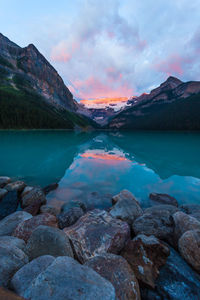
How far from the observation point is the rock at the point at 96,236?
4160mm

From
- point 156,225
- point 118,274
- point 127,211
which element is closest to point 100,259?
point 118,274

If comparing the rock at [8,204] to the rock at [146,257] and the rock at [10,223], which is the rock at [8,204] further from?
the rock at [146,257]

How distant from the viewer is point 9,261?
10.0 ft

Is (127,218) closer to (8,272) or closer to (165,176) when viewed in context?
(8,272)

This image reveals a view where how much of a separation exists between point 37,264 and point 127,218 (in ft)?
15.4

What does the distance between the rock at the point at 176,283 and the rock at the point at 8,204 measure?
8.09 m

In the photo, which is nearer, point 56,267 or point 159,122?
point 56,267

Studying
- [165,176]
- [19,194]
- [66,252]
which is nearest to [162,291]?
[66,252]

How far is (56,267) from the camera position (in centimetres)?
247

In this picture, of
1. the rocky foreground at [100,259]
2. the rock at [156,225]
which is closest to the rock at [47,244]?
the rocky foreground at [100,259]

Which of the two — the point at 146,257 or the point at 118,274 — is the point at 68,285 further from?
the point at 146,257

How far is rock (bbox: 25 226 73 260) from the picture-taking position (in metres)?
3.63

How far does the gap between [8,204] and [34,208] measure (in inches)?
81.1

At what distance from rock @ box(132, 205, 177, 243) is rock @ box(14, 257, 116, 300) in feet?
11.7
